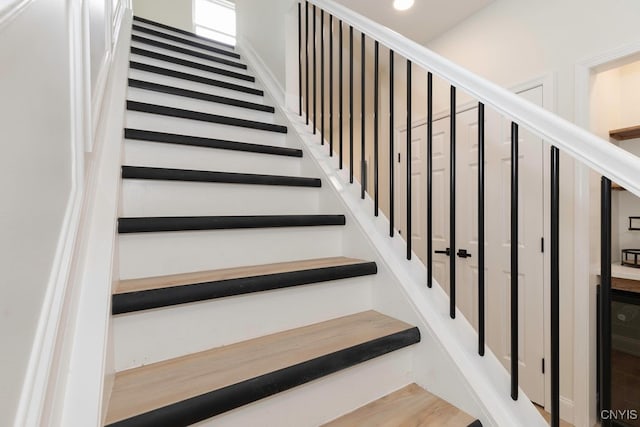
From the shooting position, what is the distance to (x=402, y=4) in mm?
2211

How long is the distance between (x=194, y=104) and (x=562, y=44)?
2.19m

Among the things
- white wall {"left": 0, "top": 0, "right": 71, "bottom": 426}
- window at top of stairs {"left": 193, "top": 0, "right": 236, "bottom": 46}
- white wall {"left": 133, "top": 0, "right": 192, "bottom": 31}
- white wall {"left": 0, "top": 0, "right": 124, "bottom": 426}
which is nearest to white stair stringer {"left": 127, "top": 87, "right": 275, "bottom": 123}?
white wall {"left": 0, "top": 0, "right": 124, "bottom": 426}

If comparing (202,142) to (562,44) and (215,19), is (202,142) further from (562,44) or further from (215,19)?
(215,19)

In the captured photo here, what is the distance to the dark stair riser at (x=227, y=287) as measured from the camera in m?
0.87

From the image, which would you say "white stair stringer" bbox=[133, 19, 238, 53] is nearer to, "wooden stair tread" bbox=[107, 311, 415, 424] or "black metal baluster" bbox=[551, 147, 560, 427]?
"wooden stair tread" bbox=[107, 311, 415, 424]

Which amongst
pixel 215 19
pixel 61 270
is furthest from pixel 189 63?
pixel 215 19

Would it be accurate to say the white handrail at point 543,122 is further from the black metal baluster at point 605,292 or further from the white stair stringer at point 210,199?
the white stair stringer at point 210,199

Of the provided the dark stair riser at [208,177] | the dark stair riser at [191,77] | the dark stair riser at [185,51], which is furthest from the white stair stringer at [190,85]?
the dark stair riser at [208,177]

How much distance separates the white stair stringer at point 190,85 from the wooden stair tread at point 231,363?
73.0 inches

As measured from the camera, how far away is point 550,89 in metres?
1.92

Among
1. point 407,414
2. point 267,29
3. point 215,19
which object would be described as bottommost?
point 407,414

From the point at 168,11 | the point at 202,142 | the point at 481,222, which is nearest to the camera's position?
the point at 481,222

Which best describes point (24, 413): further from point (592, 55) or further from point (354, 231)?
point (592, 55)

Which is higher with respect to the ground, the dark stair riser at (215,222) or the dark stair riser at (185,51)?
the dark stair riser at (185,51)
